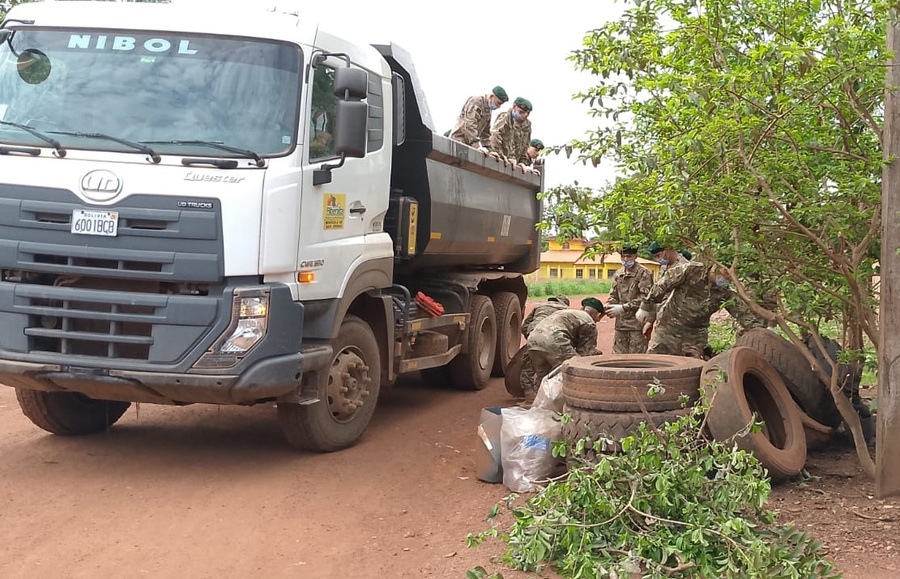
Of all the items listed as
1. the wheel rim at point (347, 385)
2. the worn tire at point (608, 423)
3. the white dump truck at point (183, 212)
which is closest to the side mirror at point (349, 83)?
the white dump truck at point (183, 212)

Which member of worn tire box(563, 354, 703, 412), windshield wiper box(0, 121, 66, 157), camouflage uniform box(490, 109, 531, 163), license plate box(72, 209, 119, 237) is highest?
camouflage uniform box(490, 109, 531, 163)

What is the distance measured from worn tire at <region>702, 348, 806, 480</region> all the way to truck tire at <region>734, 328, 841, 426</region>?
29 centimetres

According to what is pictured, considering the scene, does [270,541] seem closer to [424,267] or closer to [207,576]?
[207,576]

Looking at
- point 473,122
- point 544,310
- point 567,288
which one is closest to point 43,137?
point 473,122

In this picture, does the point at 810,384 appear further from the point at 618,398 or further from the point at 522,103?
the point at 522,103

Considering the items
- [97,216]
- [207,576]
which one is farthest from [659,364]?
[97,216]

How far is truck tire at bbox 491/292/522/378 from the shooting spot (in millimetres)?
10594

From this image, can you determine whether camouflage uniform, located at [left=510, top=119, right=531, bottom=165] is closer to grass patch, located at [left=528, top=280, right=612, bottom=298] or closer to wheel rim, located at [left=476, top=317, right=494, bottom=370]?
wheel rim, located at [left=476, top=317, right=494, bottom=370]

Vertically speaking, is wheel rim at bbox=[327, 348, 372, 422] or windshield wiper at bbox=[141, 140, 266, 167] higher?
windshield wiper at bbox=[141, 140, 266, 167]

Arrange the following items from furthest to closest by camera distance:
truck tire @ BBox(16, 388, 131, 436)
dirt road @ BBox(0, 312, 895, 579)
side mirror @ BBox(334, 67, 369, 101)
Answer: truck tire @ BBox(16, 388, 131, 436), side mirror @ BBox(334, 67, 369, 101), dirt road @ BBox(0, 312, 895, 579)

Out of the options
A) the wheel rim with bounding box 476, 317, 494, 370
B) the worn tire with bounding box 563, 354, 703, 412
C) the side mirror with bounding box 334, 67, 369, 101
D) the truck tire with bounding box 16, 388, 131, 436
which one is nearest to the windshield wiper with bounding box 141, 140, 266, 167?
the side mirror with bounding box 334, 67, 369, 101

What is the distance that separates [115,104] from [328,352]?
2.09 m

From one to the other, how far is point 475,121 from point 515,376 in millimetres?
2887

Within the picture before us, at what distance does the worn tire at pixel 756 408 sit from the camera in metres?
5.41
